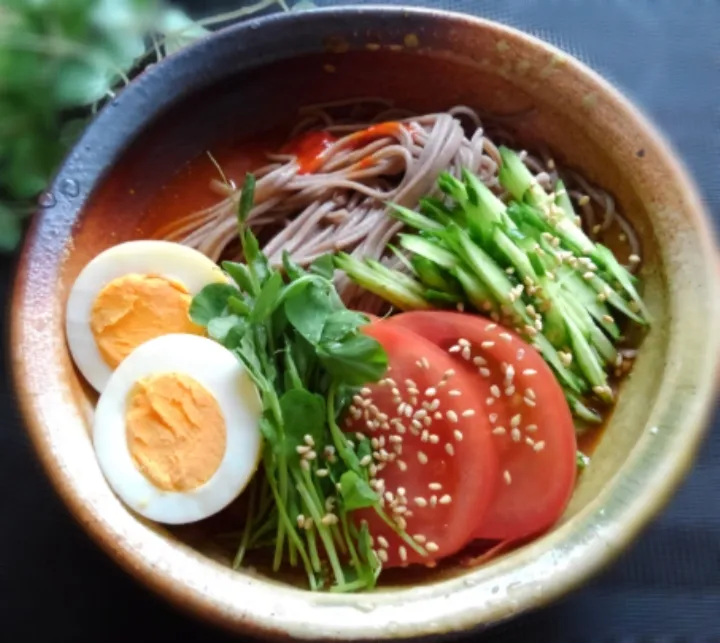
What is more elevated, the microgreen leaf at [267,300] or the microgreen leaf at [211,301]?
the microgreen leaf at [211,301]

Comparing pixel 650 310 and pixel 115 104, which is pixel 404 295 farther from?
pixel 115 104

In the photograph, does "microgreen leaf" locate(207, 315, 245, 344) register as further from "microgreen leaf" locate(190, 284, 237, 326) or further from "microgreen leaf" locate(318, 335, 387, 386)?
"microgreen leaf" locate(318, 335, 387, 386)

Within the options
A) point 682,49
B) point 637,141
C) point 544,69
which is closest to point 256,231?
point 544,69

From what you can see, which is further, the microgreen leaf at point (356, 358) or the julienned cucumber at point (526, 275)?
the julienned cucumber at point (526, 275)

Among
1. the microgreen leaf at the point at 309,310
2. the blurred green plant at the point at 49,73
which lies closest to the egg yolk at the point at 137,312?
the microgreen leaf at the point at 309,310

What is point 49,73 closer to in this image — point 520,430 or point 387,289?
point 387,289

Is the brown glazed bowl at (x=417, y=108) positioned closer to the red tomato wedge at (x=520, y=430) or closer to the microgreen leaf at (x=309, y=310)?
the red tomato wedge at (x=520, y=430)

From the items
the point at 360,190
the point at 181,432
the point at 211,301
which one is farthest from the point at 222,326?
the point at 360,190
